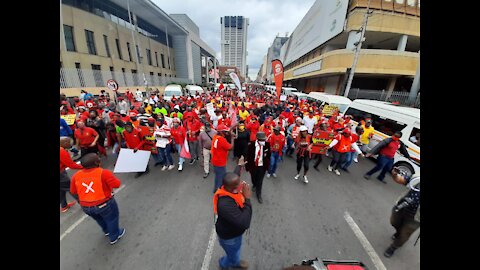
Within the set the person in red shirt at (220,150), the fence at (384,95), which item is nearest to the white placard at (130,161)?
the person in red shirt at (220,150)

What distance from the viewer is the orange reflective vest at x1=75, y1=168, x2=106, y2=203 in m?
2.25

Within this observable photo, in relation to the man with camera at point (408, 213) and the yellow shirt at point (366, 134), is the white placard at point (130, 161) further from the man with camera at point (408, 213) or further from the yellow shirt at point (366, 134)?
the yellow shirt at point (366, 134)

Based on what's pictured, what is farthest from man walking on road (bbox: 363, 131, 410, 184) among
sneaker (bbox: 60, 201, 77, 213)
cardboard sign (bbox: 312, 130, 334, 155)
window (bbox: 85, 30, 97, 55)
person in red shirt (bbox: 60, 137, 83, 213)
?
window (bbox: 85, 30, 97, 55)

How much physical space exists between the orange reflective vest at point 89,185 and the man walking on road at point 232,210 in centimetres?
170

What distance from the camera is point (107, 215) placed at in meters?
2.60

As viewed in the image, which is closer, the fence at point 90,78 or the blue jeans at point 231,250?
the blue jeans at point 231,250

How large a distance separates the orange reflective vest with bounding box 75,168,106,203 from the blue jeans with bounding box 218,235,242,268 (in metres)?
1.83

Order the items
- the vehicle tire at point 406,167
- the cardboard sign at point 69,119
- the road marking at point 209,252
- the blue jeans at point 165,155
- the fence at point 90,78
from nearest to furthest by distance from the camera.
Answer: the road marking at point 209,252 → the vehicle tire at point 406,167 → the blue jeans at point 165,155 → the cardboard sign at point 69,119 → the fence at point 90,78

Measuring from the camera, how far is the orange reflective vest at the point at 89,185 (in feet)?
7.39

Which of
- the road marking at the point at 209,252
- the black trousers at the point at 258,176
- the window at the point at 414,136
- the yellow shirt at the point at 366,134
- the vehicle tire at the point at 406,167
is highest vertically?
the window at the point at 414,136

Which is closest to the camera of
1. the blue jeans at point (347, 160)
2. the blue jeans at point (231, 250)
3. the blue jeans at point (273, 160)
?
the blue jeans at point (231, 250)

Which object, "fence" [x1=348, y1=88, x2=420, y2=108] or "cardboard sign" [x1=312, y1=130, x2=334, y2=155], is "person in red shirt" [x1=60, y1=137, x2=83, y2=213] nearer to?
"cardboard sign" [x1=312, y1=130, x2=334, y2=155]
